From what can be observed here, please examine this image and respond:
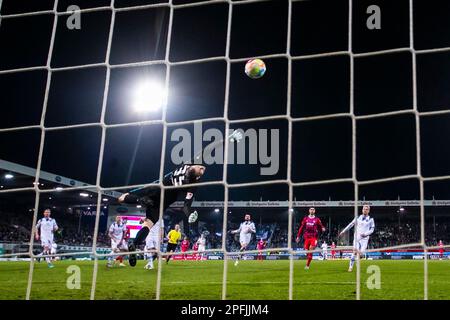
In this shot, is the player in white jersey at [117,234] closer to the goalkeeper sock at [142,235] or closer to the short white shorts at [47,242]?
the short white shorts at [47,242]

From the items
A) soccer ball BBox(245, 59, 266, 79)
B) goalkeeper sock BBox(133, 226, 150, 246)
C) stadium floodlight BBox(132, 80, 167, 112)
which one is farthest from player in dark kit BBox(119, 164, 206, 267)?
stadium floodlight BBox(132, 80, 167, 112)

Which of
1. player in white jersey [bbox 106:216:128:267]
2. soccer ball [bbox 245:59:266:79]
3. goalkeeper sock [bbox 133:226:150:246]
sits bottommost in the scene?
goalkeeper sock [bbox 133:226:150:246]

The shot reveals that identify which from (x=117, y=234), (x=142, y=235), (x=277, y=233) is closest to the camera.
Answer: (x=142, y=235)

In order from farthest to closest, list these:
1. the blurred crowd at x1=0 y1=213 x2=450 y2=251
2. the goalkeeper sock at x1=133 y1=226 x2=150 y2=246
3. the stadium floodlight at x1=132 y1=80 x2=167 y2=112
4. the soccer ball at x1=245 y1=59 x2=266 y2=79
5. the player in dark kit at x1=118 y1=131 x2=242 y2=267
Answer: the blurred crowd at x1=0 y1=213 x2=450 y2=251, the stadium floodlight at x1=132 y1=80 x2=167 y2=112, the goalkeeper sock at x1=133 y1=226 x2=150 y2=246, the player in dark kit at x1=118 y1=131 x2=242 y2=267, the soccer ball at x1=245 y1=59 x2=266 y2=79

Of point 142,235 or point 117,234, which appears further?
point 117,234

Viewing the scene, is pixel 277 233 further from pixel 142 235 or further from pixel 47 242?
pixel 142 235

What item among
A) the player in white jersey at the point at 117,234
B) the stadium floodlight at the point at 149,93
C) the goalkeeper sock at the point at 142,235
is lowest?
the goalkeeper sock at the point at 142,235

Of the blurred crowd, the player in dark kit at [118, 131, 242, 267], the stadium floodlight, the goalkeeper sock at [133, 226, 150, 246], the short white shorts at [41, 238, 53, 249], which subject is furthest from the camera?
the blurred crowd

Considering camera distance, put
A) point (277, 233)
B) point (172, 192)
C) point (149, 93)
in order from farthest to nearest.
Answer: point (277, 233), point (149, 93), point (172, 192)

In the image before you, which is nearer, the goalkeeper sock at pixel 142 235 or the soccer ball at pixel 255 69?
the soccer ball at pixel 255 69

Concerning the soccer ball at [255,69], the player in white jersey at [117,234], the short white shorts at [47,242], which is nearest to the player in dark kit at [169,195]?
the soccer ball at [255,69]

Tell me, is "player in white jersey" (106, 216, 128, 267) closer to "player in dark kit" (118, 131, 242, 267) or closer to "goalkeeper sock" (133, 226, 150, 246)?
"goalkeeper sock" (133, 226, 150, 246)

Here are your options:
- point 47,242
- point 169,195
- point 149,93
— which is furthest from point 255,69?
point 149,93
